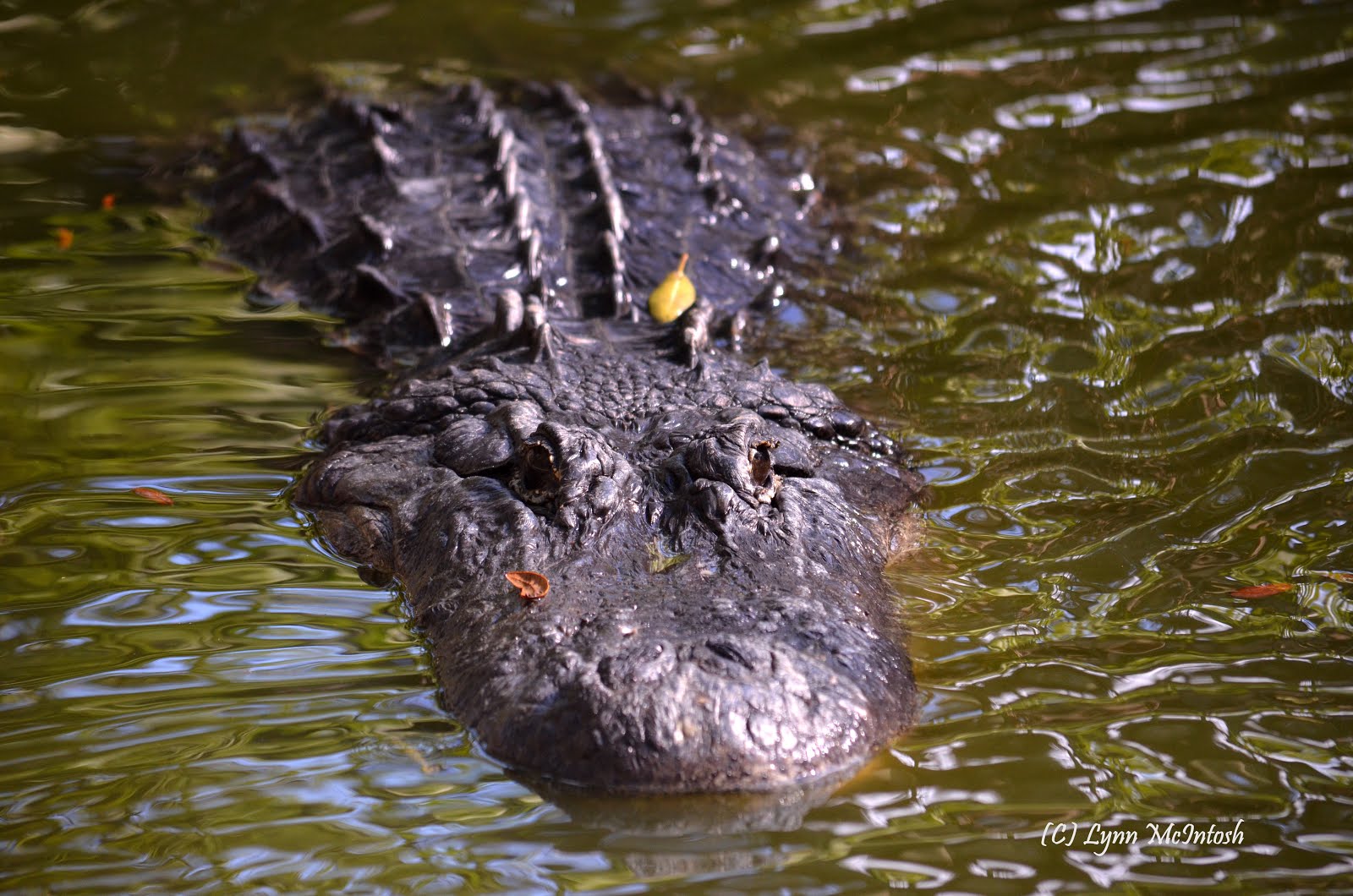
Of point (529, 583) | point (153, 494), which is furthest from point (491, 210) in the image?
point (529, 583)

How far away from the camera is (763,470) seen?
3711 millimetres

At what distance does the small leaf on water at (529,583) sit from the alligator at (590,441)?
0.5 inches

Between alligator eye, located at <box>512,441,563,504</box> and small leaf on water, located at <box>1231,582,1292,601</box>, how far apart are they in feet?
6.37

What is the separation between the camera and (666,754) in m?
2.64

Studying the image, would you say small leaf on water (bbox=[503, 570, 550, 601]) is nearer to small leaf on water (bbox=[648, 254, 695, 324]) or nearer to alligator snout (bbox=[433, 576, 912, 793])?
alligator snout (bbox=[433, 576, 912, 793])

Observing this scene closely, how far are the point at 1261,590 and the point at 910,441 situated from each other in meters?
1.39

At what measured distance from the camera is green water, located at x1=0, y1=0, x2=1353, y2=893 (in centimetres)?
270

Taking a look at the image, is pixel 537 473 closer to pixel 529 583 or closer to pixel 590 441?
pixel 590 441

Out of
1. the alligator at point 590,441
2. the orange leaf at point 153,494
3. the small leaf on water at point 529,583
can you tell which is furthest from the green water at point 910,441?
the small leaf on water at point 529,583

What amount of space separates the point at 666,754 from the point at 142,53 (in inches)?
276

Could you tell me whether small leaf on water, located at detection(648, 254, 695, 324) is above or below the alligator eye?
above

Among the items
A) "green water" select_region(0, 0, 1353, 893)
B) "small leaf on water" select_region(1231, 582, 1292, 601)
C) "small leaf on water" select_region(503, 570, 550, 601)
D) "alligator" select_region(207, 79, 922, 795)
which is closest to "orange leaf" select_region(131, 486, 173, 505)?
"green water" select_region(0, 0, 1353, 893)

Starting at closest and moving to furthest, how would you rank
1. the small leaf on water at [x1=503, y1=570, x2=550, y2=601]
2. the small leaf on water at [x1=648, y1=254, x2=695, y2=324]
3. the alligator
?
the alligator < the small leaf on water at [x1=503, y1=570, x2=550, y2=601] < the small leaf on water at [x1=648, y1=254, x2=695, y2=324]

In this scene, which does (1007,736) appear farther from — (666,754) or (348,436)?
(348,436)
